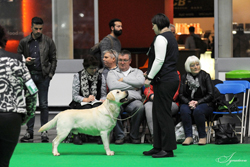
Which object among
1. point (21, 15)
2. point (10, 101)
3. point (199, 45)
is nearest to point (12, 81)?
point (10, 101)

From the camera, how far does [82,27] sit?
9.42 metres

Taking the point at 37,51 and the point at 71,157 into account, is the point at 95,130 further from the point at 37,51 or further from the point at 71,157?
the point at 37,51

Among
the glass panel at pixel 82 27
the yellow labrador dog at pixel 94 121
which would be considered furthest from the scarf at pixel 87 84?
the glass panel at pixel 82 27

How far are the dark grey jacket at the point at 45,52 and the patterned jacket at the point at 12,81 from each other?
381cm

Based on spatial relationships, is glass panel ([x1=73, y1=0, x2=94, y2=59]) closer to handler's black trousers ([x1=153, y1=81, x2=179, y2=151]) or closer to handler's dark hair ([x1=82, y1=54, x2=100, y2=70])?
handler's dark hair ([x1=82, y1=54, x2=100, y2=70])

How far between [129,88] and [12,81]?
3.75 metres

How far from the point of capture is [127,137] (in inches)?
295

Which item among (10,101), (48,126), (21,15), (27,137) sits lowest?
(27,137)

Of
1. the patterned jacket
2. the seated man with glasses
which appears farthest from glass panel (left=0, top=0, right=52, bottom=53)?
the patterned jacket

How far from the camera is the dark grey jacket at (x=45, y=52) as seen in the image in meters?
7.39

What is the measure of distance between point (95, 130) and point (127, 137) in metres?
1.46

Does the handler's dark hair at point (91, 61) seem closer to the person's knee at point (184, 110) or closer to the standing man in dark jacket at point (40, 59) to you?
the standing man in dark jacket at point (40, 59)

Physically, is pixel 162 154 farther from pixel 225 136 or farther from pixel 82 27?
pixel 82 27

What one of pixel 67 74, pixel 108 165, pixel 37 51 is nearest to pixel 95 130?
pixel 108 165
